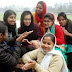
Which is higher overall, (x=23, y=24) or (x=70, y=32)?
(x=23, y=24)

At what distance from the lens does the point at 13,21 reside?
8.15 ft

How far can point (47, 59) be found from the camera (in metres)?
1.87

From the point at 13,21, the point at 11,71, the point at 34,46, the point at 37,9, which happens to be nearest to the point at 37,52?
the point at 34,46

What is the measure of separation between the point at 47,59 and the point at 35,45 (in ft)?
1.84

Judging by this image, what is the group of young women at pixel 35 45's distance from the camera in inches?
60.6

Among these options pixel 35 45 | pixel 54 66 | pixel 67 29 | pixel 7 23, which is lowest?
pixel 54 66

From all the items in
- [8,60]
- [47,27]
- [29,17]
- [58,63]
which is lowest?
[58,63]

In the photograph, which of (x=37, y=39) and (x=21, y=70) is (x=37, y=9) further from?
(x=21, y=70)

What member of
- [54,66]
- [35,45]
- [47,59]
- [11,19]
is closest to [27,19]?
[11,19]

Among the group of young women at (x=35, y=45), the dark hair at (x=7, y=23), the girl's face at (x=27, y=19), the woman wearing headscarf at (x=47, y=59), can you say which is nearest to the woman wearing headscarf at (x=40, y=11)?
the group of young women at (x=35, y=45)

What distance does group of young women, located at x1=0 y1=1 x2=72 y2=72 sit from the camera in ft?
5.05

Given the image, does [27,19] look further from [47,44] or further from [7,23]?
[47,44]

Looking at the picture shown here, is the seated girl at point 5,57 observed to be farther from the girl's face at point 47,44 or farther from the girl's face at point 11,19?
the girl's face at point 11,19

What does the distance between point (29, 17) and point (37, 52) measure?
843mm
